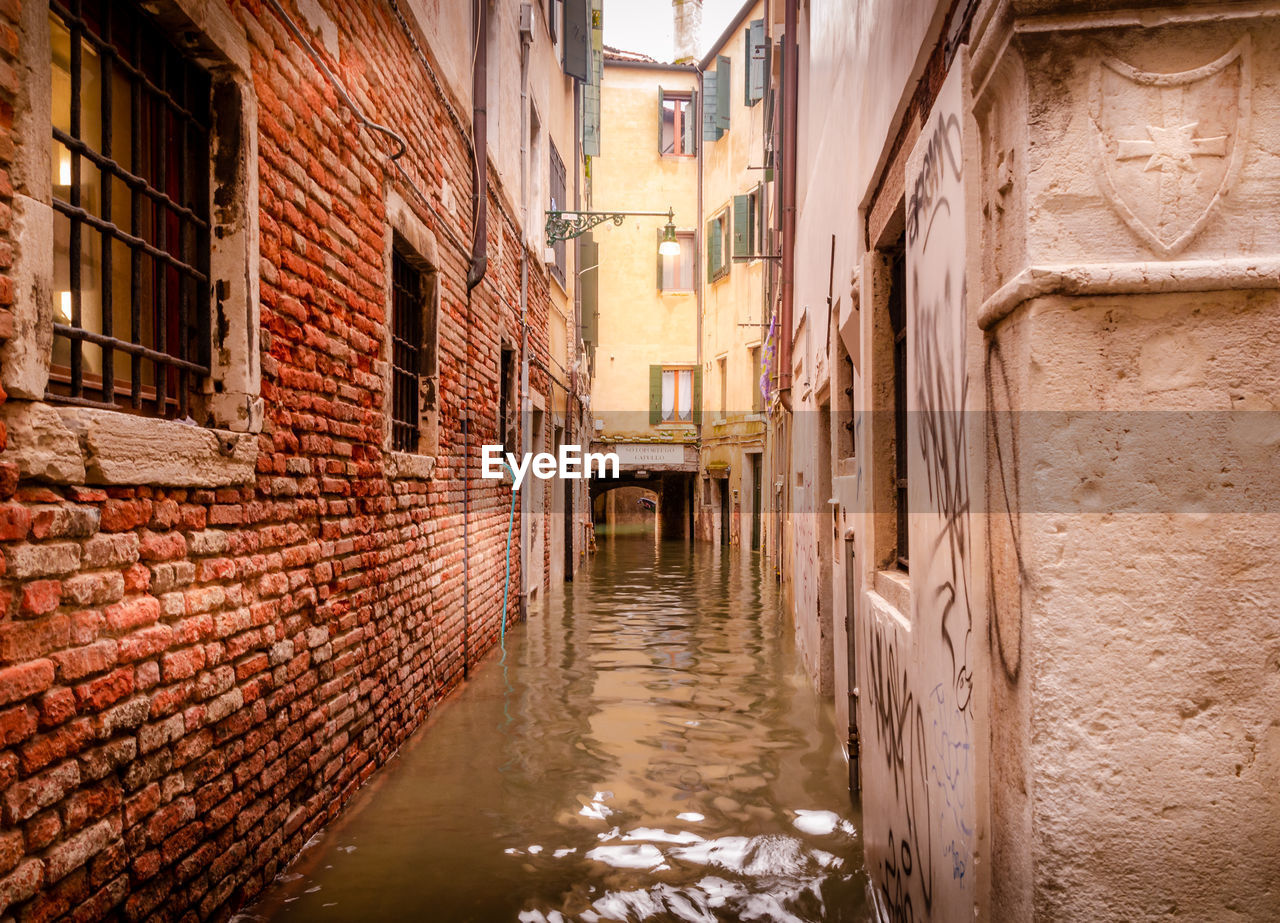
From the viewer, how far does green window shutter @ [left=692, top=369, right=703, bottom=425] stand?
22438 millimetres

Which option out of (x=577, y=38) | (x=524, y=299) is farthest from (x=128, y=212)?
(x=577, y=38)

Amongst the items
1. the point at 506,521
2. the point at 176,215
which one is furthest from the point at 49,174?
the point at 506,521

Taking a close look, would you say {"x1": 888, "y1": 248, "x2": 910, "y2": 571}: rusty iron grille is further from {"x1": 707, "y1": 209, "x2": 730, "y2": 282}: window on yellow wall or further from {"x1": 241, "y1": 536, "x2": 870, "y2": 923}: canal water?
{"x1": 707, "y1": 209, "x2": 730, "y2": 282}: window on yellow wall

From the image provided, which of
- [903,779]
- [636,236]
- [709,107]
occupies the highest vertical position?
[709,107]

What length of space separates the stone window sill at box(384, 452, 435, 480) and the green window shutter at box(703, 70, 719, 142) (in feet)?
56.8

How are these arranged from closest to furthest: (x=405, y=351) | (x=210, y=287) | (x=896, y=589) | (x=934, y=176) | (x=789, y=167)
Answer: (x=934, y=176)
(x=210, y=287)
(x=896, y=589)
(x=405, y=351)
(x=789, y=167)

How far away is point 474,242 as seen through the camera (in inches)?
272

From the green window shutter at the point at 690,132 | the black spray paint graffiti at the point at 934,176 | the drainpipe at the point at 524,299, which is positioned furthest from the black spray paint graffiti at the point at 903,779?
the green window shutter at the point at 690,132

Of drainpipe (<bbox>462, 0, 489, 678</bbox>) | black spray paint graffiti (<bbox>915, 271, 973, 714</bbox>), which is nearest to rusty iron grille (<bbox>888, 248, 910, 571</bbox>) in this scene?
black spray paint graffiti (<bbox>915, 271, 973, 714</bbox>)

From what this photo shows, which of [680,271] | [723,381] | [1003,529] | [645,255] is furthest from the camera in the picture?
[680,271]

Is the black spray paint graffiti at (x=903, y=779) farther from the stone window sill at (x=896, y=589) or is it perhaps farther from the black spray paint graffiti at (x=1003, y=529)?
the black spray paint graffiti at (x=1003, y=529)

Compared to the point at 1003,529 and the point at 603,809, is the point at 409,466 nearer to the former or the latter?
the point at 603,809

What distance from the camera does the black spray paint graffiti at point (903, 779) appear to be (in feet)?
7.86

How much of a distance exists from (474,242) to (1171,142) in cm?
589
